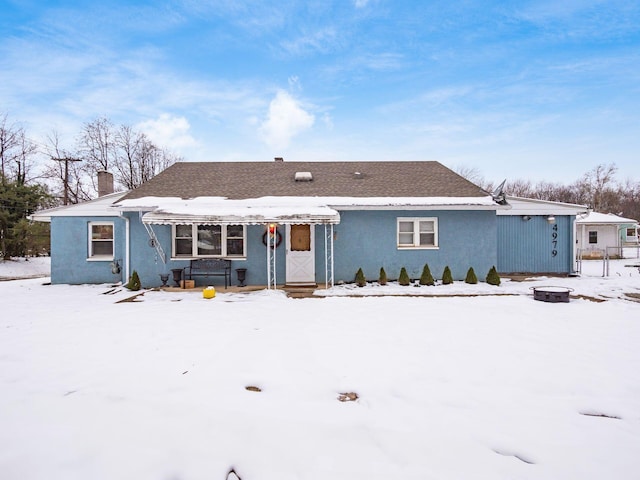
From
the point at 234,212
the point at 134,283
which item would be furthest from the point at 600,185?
the point at 134,283

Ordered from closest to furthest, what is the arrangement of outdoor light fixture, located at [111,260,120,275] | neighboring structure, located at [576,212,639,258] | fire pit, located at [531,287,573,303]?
fire pit, located at [531,287,573,303] < outdoor light fixture, located at [111,260,120,275] < neighboring structure, located at [576,212,639,258]

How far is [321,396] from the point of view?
3.44 meters

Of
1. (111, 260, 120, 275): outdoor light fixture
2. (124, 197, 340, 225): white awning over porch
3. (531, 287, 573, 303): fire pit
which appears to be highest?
(124, 197, 340, 225): white awning over porch

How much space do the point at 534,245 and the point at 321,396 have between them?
43.9 feet

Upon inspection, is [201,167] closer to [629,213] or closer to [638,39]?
[638,39]

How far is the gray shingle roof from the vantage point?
11812 millimetres

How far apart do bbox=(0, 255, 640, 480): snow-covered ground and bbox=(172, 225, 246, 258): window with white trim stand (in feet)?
14.3

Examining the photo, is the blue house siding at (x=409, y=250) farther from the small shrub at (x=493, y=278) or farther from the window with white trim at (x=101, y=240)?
the window with white trim at (x=101, y=240)

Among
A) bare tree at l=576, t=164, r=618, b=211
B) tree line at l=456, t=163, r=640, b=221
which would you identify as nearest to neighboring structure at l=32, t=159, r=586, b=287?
tree line at l=456, t=163, r=640, b=221

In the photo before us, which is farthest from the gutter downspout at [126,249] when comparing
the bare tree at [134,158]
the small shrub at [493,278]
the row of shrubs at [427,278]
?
the bare tree at [134,158]

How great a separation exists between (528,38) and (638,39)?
510 centimetres

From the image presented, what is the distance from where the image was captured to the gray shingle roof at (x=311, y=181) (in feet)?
38.8

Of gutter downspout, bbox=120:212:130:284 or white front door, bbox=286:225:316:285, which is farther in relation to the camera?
white front door, bbox=286:225:316:285

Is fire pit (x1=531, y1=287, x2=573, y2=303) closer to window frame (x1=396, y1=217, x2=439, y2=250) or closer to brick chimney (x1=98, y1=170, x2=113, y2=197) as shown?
window frame (x1=396, y1=217, x2=439, y2=250)
